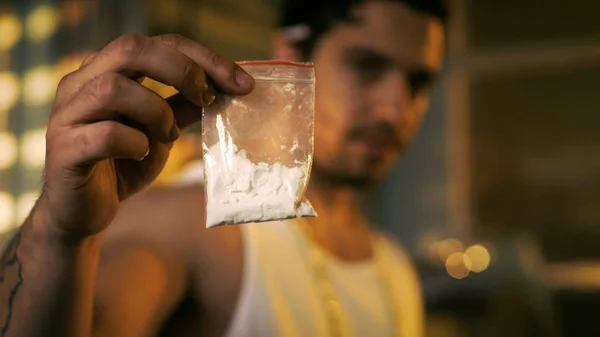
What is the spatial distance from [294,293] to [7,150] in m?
0.85

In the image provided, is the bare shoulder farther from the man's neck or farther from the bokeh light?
the bokeh light

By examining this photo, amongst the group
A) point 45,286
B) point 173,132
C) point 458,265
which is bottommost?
point 458,265

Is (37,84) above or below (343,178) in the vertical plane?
above

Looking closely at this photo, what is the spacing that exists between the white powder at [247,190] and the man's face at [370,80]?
35cm

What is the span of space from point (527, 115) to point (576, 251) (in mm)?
512

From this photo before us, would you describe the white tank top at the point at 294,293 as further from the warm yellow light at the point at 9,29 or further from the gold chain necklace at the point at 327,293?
the warm yellow light at the point at 9,29

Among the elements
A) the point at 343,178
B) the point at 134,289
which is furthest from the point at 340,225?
the point at 134,289

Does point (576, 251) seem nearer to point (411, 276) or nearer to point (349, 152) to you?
point (411, 276)

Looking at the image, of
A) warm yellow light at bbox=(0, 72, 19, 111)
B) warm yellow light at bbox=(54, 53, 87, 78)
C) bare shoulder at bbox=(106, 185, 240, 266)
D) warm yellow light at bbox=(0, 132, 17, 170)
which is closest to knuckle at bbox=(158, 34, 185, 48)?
bare shoulder at bbox=(106, 185, 240, 266)

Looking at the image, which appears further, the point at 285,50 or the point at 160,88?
the point at 285,50

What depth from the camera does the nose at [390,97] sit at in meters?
0.78

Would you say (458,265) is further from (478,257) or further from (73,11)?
(73,11)

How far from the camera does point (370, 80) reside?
792mm

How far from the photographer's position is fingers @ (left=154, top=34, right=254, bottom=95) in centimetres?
41
